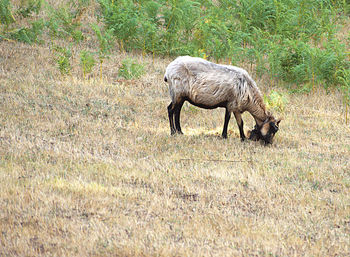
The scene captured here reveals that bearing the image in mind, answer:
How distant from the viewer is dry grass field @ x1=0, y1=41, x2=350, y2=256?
221 inches

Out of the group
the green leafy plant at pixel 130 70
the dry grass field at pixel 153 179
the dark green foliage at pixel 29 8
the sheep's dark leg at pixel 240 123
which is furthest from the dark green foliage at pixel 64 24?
the sheep's dark leg at pixel 240 123

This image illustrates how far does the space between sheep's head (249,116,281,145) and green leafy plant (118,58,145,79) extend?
4690 mm

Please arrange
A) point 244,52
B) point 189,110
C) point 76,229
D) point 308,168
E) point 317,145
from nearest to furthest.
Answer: point 76,229
point 308,168
point 317,145
point 189,110
point 244,52

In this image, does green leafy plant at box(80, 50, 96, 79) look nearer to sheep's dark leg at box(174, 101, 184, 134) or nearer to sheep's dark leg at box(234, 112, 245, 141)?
sheep's dark leg at box(174, 101, 184, 134)

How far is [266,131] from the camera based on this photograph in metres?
9.97

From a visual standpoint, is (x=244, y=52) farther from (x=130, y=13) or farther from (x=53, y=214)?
(x=53, y=214)

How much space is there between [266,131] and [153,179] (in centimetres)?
351

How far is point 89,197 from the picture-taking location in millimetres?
6531

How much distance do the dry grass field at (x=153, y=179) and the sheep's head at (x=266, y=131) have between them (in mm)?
263

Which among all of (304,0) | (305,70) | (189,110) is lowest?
(189,110)

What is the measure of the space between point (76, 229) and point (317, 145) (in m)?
6.15

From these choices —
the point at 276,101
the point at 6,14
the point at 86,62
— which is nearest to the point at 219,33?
the point at 276,101

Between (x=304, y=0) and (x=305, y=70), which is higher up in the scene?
(x=304, y=0)

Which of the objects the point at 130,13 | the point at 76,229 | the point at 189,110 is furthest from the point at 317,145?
the point at 130,13
